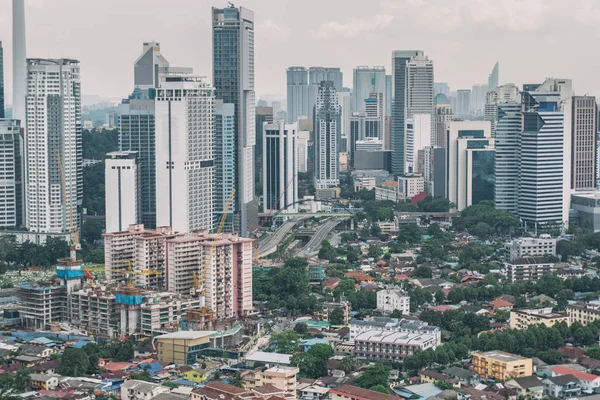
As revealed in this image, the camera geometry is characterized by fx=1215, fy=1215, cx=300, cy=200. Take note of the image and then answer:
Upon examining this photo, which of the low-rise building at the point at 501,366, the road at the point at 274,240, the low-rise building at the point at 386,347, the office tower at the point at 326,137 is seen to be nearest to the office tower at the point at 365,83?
the office tower at the point at 326,137

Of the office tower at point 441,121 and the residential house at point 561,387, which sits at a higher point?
the office tower at point 441,121

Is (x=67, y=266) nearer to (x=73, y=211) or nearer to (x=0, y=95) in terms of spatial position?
(x=73, y=211)

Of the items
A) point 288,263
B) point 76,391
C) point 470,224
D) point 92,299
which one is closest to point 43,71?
point 288,263

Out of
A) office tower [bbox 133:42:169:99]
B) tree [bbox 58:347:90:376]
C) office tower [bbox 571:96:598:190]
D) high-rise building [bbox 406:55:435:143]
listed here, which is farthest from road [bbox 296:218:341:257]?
high-rise building [bbox 406:55:435:143]

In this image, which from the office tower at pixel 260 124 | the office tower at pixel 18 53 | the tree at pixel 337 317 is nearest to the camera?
the tree at pixel 337 317

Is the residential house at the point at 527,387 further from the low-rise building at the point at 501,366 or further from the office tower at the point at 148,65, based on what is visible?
the office tower at the point at 148,65
